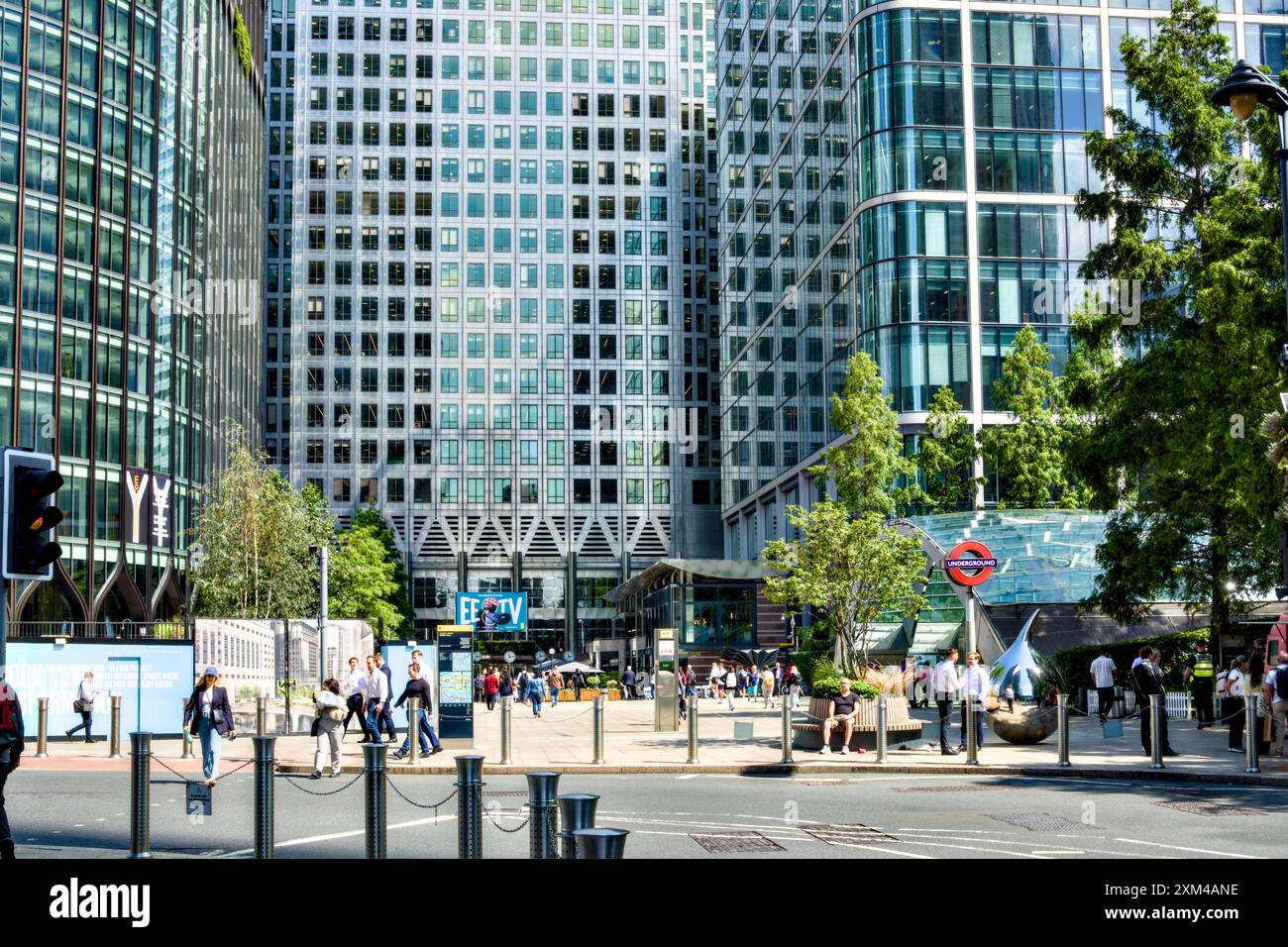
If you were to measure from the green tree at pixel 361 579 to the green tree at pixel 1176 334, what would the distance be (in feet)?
97.2

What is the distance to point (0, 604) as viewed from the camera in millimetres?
11000

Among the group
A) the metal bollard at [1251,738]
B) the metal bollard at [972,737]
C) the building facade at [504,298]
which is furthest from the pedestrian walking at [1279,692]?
the building facade at [504,298]

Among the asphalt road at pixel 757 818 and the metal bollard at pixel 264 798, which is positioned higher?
the metal bollard at pixel 264 798

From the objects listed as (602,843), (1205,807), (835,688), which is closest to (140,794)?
(602,843)

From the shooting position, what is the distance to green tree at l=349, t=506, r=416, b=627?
96562 mm

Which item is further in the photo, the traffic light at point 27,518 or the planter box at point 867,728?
the planter box at point 867,728

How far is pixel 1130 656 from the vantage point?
36969 mm

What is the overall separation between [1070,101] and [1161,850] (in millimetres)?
57215

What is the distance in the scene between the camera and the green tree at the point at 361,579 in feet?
210

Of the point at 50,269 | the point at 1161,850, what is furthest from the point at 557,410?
the point at 1161,850

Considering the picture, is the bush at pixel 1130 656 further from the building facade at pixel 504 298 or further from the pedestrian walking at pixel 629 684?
the building facade at pixel 504 298

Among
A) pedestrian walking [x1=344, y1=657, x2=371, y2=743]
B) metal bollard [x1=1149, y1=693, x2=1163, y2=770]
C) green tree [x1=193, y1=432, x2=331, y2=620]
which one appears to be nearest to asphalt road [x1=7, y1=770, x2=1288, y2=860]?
metal bollard [x1=1149, y1=693, x2=1163, y2=770]

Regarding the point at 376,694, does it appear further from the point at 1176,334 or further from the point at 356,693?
the point at 1176,334
